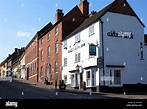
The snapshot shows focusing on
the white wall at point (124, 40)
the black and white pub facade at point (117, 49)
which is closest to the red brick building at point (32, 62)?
the black and white pub facade at point (117, 49)

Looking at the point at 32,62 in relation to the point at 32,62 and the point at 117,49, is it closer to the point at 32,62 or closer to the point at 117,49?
the point at 32,62

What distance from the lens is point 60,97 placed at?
268cm

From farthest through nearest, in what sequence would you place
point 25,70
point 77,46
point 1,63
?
point 77,46 < point 25,70 < point 1,63

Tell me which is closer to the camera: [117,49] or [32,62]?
[32,62]
